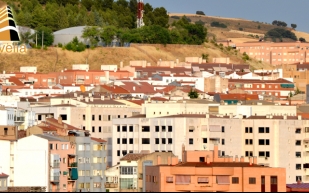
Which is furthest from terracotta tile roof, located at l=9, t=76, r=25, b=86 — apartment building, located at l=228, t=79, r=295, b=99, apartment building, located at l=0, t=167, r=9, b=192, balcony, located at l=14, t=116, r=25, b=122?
apartment building, located at l=0, t=167, r=9, b=192

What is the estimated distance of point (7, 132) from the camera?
242ft

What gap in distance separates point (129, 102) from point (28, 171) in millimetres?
47978

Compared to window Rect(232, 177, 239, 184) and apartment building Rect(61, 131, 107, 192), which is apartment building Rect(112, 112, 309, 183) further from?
window Rect(232, 177, 239, 184)

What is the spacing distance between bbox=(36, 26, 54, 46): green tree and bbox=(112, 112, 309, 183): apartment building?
103393 mm

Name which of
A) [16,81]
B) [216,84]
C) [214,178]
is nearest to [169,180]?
[214,178]

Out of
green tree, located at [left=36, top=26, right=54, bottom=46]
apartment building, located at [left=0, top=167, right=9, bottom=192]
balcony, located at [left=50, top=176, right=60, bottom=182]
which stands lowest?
balcony, located at [left=50, top=176, right=60, bottom=182]

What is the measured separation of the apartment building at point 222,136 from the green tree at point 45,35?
10339cm

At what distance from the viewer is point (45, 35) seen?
642ft

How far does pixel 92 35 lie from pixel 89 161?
11991cm

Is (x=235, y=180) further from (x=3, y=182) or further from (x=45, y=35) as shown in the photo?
(x=45, y=35)

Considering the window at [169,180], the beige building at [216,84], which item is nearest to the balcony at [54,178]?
the window at [169,180]

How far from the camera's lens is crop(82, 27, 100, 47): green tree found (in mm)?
195962

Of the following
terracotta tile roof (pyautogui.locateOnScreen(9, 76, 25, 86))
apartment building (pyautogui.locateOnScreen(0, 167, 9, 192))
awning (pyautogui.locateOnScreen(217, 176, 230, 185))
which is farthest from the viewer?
terracotta tile roof (pyautogui.locateOnScreen(9, 76, 25, 86))

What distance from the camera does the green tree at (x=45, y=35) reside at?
640 feet
